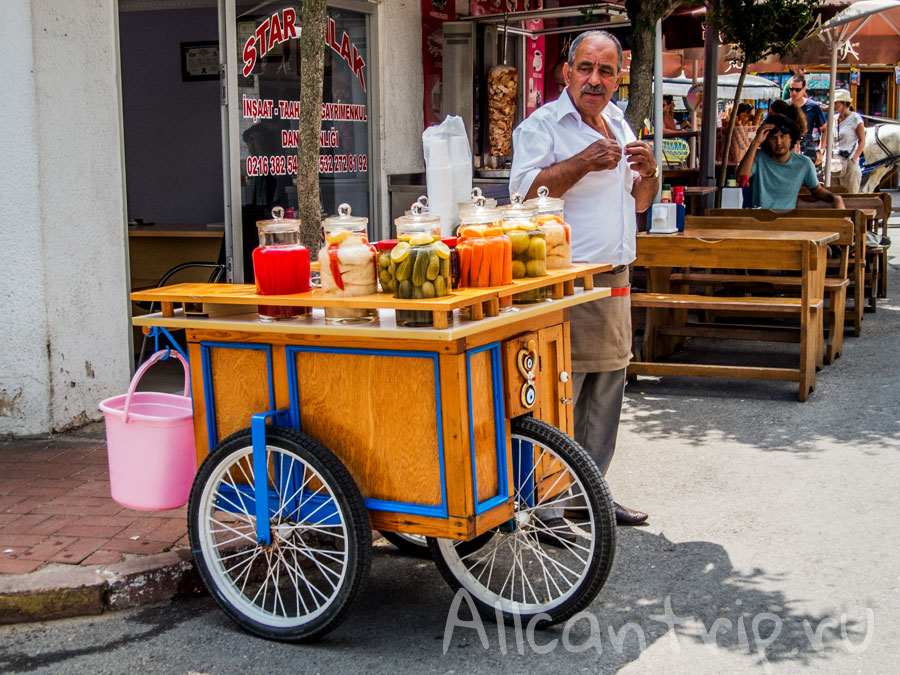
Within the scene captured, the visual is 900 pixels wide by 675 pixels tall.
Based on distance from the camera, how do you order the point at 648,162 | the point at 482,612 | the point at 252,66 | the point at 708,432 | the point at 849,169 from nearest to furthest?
the point at 482,612 < the point at 648,162 < the point at 708,432 < the point at 252,66 < the point at 849,169

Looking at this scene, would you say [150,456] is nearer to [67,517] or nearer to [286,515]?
[286,515]

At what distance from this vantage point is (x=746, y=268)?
7.54 metres

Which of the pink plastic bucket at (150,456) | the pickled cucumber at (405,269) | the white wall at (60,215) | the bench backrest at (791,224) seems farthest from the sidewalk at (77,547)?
the bench backrest at (791,224)

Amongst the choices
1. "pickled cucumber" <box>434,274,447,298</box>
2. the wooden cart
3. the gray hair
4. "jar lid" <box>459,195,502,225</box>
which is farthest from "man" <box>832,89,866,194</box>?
"pickled cucumber" <box>434,274,447,298</box>

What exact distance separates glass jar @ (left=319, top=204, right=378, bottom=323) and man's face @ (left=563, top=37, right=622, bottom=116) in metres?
1.51

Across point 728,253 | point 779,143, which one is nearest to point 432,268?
point 728,253

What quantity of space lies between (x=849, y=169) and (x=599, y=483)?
47.8ft

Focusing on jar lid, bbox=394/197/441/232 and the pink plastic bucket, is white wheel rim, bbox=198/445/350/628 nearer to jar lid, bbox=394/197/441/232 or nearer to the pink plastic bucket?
the pink plastic bucket

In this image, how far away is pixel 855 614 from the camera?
397cm

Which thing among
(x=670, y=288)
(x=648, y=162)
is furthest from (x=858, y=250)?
(x=648, y=162)

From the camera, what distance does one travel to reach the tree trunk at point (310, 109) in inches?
209

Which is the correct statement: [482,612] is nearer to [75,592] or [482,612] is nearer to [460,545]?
[460,545]

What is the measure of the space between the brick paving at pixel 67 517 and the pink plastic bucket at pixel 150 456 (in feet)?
1.33

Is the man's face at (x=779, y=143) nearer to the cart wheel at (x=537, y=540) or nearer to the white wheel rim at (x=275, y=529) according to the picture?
the cart wheel at (x=537, y=540)
